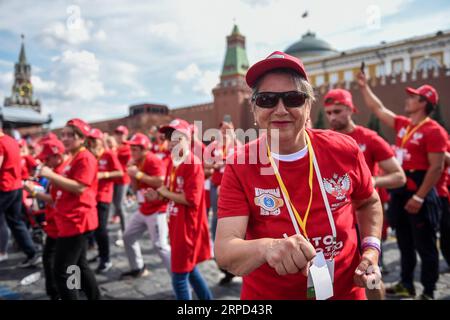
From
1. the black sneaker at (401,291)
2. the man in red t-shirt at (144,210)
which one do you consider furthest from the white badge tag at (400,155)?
the man in red t-shirt at (144,210)

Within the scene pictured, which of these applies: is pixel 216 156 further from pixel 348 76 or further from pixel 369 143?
pixel 348 76

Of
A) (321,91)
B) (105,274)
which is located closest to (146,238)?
(105,274)

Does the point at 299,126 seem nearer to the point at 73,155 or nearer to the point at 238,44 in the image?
the point at 73,155

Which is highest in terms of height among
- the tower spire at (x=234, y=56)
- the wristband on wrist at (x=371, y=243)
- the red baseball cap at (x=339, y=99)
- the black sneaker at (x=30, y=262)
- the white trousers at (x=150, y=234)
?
the tower spire at (x=234, y=56)

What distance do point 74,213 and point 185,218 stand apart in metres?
0.99

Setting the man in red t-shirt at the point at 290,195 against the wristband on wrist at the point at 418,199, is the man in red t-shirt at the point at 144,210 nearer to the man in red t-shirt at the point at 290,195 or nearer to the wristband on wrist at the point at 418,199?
the man in red t-shirt at the point at 290,195

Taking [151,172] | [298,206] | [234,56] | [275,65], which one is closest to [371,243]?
[298,206]

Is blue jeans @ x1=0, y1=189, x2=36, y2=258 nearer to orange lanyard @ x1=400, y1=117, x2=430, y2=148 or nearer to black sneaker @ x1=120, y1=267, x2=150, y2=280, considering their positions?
black sneaker @ x1=120, y1=267, x2=150, y2=280

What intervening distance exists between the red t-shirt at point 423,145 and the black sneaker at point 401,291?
51.4 inches

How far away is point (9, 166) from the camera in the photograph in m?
4.98

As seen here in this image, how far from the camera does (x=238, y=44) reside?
166ft

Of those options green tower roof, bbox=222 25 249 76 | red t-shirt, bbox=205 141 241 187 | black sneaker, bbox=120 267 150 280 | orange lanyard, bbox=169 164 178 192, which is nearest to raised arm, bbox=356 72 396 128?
red t-shirt, bbox=205 141 241 187

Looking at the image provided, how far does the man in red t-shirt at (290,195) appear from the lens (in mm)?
1571

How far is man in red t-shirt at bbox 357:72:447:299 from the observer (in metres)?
3.54
